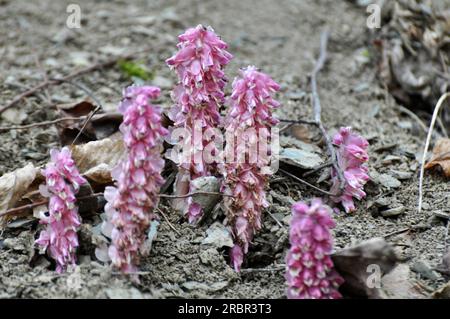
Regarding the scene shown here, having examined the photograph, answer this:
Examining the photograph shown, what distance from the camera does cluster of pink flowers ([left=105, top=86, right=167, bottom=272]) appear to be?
2387mm

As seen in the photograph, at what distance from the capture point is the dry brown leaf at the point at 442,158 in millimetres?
3383

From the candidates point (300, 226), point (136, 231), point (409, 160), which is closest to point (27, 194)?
point (136, 231)

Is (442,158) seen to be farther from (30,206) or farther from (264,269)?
(30,206)

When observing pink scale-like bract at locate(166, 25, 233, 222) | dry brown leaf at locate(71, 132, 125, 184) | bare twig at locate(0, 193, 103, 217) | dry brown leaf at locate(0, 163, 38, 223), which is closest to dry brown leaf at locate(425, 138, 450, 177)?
pink scale-like bract at locate(166, 25, 233, 222)

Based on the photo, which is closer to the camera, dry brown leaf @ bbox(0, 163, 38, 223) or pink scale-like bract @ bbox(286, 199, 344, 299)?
pink scale-like bract @ bbox(286, 199, 344, 299)

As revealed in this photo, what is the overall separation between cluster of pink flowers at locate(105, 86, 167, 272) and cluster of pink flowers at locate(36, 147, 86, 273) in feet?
0.54

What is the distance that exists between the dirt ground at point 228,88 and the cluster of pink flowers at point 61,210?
0.10m

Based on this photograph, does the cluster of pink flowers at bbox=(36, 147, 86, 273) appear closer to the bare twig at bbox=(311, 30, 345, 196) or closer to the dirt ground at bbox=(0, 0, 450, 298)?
the dirt ground at bbox=(0, 0, 450, 298)

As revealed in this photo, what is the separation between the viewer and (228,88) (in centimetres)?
429

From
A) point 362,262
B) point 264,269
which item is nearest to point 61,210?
point 264,269

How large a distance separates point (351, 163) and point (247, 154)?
580 millimetres

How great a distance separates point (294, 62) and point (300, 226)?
2881 millimetres

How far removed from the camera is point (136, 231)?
2.52 meters
